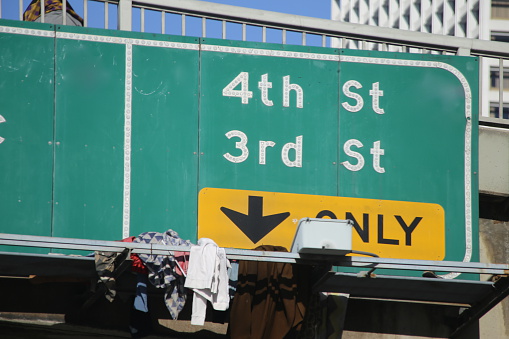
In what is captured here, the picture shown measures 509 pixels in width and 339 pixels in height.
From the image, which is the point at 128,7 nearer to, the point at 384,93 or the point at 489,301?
the point at 384,93

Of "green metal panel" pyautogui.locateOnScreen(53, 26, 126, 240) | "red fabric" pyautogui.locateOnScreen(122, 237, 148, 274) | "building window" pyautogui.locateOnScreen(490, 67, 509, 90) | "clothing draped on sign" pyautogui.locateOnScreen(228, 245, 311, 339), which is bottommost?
"clothing draped on sign" pyautogui.locateOnScreen(228, 245, 311, 339)

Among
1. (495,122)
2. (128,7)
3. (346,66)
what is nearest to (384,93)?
(346,66)

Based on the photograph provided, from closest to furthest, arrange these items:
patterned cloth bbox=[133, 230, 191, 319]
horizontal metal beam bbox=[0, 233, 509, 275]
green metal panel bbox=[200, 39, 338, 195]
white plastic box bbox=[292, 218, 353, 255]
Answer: horizontal metal beam bbox=[0, 233, 509, 275] → white plastic box bbox=[292, 218, 353, 255] → patterned cloth bbox=[133, 230, 191, 319] → green metal panel bbox=[200, 39, 338, 195]

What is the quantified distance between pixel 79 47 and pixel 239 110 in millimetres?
2188

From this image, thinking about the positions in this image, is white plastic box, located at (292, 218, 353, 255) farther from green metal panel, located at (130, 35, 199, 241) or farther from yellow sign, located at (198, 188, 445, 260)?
green metal panel, located at (130, 35, 199, 241)

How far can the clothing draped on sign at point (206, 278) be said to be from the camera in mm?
9758

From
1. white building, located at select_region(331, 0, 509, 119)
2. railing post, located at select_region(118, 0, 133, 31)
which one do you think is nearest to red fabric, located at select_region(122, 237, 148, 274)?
railing post, located at select_region(118, 0, 133, 31)

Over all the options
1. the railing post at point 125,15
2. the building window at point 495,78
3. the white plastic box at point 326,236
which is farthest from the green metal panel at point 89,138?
the building window at point 495,78

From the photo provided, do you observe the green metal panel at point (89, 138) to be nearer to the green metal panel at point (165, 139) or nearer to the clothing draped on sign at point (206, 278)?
the green metal panel at point (165, 139)

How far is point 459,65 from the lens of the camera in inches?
491

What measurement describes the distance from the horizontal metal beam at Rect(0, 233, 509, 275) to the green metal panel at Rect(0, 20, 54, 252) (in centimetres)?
190

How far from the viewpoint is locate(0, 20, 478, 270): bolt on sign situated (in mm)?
11359

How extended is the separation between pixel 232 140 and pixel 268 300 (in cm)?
235

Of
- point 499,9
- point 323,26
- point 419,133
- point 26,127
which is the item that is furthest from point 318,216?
point 499,9
